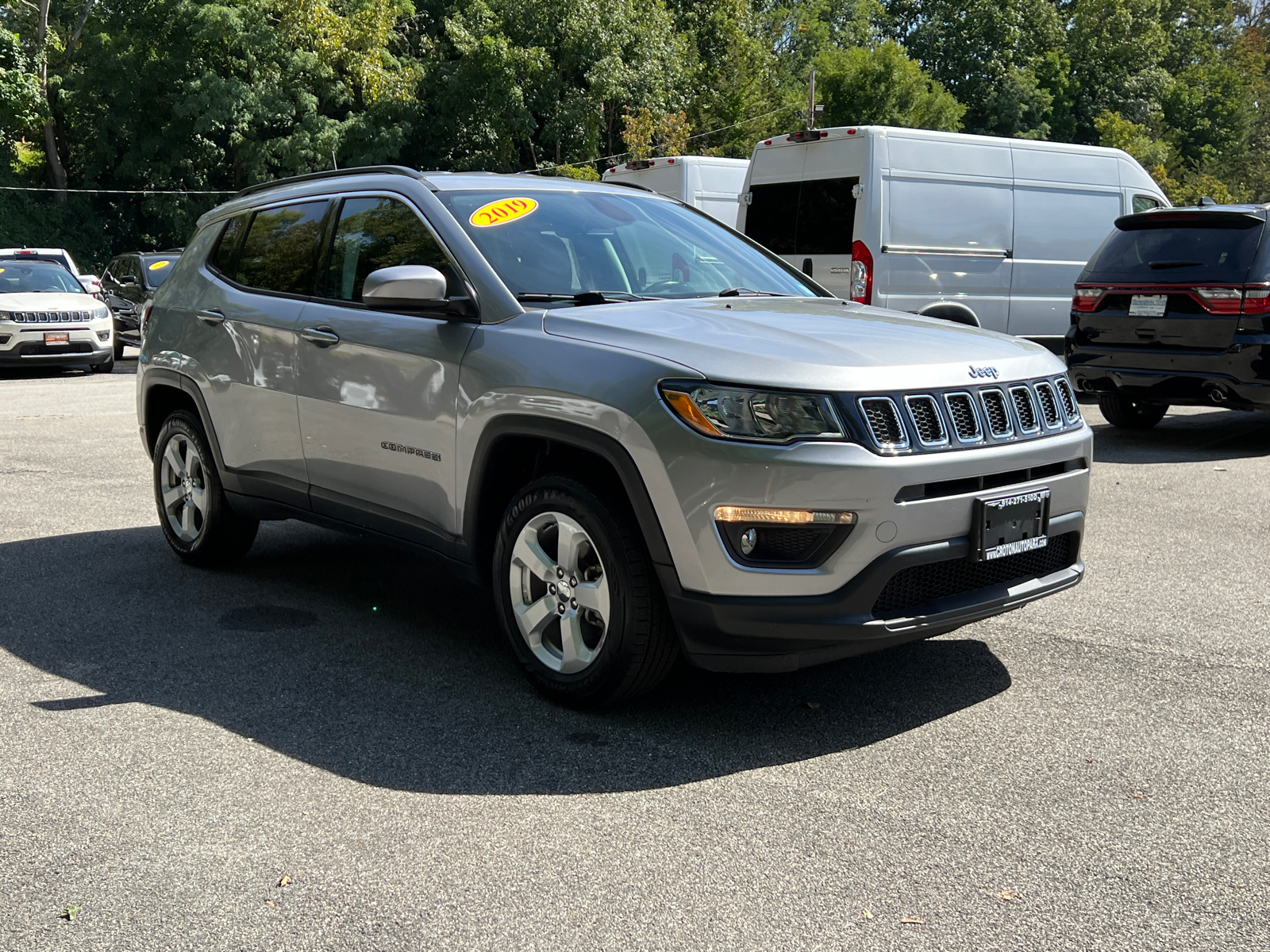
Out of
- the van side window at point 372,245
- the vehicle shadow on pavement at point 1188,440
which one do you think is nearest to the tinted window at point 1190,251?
the vehicle shadow on pavement at point 1188,440

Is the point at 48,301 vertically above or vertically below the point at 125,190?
below

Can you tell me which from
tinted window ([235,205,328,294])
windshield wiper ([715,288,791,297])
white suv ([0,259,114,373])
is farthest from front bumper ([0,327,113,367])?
windshield wiper ([715,288,791,297])

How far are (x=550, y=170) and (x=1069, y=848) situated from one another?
39765 mm

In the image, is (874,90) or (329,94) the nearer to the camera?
(329,94)

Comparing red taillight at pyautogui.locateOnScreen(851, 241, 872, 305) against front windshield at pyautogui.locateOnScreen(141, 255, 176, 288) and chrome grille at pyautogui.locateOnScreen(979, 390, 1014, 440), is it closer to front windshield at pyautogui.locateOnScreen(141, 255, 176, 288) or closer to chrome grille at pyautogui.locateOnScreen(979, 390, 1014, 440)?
chrome grille at pyautogui.locateOnScreen(979, 390, 1014, 440)

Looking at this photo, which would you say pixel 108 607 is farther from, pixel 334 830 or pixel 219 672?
pixel 334 830

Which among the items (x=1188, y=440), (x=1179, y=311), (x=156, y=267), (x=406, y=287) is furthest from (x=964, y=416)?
(x=156, y=267)

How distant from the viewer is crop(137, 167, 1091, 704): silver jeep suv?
3725 mm

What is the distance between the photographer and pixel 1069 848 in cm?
323

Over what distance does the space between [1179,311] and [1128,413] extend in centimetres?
173

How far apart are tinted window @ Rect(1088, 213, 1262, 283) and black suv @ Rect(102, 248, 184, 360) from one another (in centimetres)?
1522

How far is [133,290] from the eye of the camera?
21.1 metres

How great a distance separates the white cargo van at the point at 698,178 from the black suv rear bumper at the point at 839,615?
1282 cm

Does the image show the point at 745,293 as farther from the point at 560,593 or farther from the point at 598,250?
the point at 560,593
